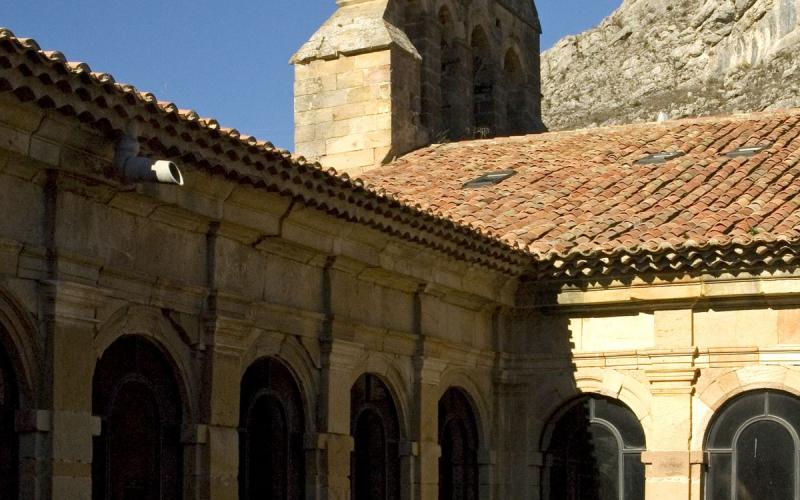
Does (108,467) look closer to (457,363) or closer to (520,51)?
(457,363)

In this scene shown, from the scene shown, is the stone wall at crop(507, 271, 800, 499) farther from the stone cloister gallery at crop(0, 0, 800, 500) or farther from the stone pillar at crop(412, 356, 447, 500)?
the stone pillar at crop(412, 356, 447, 500)

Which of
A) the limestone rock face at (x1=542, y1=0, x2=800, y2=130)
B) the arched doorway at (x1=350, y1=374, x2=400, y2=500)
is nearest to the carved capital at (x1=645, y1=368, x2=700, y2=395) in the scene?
the arched doorway at (x1=350, y1=374, x2=400, y2=500)

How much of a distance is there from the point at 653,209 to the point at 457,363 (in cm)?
275

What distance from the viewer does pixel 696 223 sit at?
656 inches

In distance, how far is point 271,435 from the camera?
13.7 metres

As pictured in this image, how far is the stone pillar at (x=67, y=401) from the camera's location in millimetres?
10617

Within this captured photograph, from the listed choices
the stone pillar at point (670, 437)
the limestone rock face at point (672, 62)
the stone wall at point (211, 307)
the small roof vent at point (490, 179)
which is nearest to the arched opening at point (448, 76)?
the small roof vent at point (490, 179)

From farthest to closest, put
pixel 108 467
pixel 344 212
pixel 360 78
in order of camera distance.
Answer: pixel 360 78 < pixel 344 212 < pixel 108 467

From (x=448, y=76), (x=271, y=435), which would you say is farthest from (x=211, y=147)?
(x=448, y=76)

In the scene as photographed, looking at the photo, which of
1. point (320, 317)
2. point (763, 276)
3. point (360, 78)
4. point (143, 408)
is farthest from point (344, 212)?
point (360, 78)

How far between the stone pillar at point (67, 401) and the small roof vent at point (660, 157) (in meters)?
9.60

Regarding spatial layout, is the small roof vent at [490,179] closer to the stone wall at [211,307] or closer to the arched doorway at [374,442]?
the stone wall at [211,307]

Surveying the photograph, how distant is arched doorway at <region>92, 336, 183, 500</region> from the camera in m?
11.5

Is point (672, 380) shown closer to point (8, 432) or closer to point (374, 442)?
point (374, 442)
